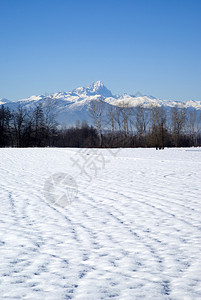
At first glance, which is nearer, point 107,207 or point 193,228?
point 193,228

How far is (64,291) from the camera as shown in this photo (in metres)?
2.74

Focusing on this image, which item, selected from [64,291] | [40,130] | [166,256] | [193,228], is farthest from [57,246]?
[40,130]

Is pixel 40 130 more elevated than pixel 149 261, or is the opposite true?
pixel 40 130

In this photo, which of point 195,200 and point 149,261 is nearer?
point 149,261

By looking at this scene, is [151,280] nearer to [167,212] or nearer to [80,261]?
[80,261]

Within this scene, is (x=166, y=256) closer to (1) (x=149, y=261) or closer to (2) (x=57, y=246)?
(1) (x=149, y=261)

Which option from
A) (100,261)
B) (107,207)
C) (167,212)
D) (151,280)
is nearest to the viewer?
(151,280)

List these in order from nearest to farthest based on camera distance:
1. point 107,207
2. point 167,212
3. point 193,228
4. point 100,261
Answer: point 100,261 → point 193,228 → point 167,212 → point 107,207

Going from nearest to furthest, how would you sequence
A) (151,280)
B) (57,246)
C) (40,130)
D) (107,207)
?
(151,280), (57,246), (107,207), (40,130)

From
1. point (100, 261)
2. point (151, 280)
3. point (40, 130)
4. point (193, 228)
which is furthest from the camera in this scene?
point (40, 130)

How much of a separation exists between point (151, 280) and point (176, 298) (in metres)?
0.35

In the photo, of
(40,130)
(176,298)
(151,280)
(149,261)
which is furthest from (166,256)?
(40,130)

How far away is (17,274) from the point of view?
3.04 meters

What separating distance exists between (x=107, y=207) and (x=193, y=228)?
186 centimetres
